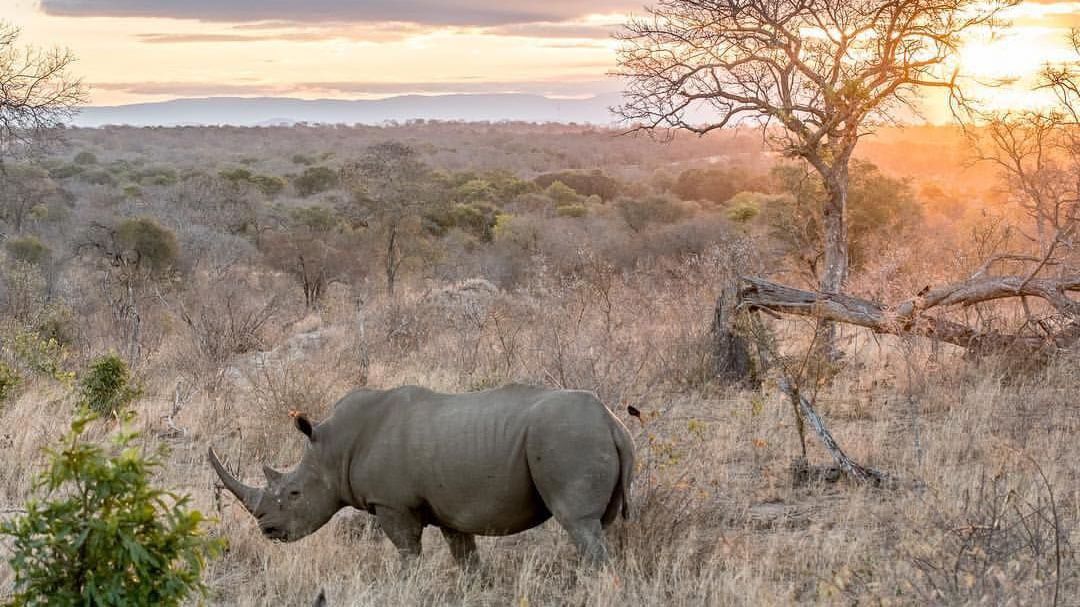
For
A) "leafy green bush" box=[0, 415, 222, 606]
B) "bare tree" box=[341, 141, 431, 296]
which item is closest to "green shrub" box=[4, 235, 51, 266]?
"bare tree" box=[341, 141, 431, 296]

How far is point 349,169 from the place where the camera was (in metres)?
30.6

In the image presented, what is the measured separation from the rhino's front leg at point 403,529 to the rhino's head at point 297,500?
404 mm

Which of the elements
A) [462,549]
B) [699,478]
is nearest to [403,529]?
[462,549]

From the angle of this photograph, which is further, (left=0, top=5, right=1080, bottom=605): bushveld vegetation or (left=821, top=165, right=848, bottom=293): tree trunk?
(left=821, top=165, right=848, bottom=293): tree trunk

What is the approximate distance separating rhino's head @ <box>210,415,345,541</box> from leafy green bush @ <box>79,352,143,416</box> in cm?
441

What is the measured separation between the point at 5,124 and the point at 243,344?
5.20 meters

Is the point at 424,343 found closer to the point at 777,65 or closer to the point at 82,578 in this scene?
the point at 777,65

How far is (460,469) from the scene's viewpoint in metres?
6.20

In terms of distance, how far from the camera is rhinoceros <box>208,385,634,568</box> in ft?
19.6

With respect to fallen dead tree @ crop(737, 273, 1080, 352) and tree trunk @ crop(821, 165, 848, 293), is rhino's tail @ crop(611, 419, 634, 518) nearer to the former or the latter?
fallen dead tree @ crop(737, 273, 1080, 352)

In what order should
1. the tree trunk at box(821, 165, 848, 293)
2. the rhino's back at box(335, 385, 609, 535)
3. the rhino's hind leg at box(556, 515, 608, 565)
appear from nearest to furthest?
the rhino's hind leg at box(556, 515, 608, 565) → the rhino's back at box(335, 385, 609, 535) → the tree trunk at box(821, 165, 848, 293)

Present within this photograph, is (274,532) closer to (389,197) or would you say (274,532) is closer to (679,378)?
(679,378)

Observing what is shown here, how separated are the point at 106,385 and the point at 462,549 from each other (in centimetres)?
548

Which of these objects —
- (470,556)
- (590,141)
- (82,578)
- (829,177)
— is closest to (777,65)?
(829,177)
